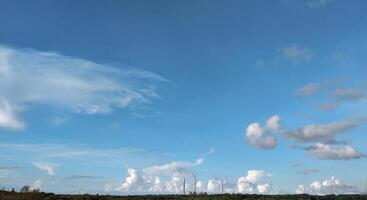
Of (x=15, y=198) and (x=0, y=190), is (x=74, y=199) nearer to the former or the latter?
(x=15, y=198)

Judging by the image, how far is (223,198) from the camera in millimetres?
171375

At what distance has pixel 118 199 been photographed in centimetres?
18762

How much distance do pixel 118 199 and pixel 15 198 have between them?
66.6m

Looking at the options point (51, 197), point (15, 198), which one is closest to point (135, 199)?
point (51, 197)

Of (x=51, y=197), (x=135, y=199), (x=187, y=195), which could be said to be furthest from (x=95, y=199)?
(x=135, y=199)

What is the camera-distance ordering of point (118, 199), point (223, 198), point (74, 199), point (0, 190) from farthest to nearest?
point (118, 199) < point (223, 198) < point (0, 190) < point (74, 199)

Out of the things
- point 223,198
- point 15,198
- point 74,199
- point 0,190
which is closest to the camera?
point 15,198

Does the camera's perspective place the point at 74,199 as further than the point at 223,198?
No

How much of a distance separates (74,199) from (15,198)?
16865mm

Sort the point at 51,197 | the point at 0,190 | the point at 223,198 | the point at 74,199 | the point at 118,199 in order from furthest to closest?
1. the point at 118,199
2. the point at 223,198
3. the point at 0,190
4. the point at 51,197
5. the point at 74,199

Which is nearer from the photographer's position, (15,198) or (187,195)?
(15,198)

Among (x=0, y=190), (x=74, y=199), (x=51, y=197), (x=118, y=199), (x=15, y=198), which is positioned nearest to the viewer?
(x=15, y=198)

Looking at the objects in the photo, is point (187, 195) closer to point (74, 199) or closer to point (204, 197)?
point (204, 197)

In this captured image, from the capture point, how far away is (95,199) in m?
153
